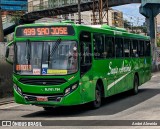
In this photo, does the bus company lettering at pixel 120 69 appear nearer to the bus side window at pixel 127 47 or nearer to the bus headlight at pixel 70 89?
the bus side window at pixel 127 47

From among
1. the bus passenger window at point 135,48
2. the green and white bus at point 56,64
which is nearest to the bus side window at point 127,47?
the bus passenger window at point 135,48

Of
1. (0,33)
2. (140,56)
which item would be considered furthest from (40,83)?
(0,33)

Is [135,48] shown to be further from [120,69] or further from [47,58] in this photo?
[47,58]

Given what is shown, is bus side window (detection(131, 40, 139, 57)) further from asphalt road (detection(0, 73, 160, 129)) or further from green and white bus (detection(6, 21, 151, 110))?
green and white bus (detection(6, 21, 151, 110))

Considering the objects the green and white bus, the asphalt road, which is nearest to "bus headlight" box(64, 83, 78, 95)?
the green and white bus

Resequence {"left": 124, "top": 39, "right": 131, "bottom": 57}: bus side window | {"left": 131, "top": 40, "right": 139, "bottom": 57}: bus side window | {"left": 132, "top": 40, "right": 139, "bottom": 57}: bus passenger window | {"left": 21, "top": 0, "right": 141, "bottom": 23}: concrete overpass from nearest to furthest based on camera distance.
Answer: {"left": 124, "top": 39, "right": 131, "bottom": 57}: bus side window < {"left": 131, "top": 40, "right": 139, "bottom": 57}: bus side window < {"left": 132, "top": 40, "right": 139, "bottom": 57}: bus passenger window < {"left": 21, "top": 0, "right": 141, "bottom": 23}: concrete overpass

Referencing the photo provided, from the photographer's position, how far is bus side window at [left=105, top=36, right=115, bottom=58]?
1580cm

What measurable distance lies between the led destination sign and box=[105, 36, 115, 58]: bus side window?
9.44 feet

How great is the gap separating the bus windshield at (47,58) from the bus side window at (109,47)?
294cm

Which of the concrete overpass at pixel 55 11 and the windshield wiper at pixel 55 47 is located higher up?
the concrete overpass at pixel 55 11

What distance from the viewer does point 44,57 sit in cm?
1305

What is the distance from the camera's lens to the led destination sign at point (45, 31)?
13203 mm

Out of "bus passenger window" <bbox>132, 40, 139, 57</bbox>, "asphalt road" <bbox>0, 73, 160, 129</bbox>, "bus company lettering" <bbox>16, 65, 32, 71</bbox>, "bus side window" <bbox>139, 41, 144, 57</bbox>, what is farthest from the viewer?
"bus side window" <bbox>139, 41, 144, 57</bbox>

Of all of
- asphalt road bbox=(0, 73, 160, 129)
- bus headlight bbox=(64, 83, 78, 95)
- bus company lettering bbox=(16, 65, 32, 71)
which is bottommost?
asphalt road bbox=(0, 73, 160, 129)
